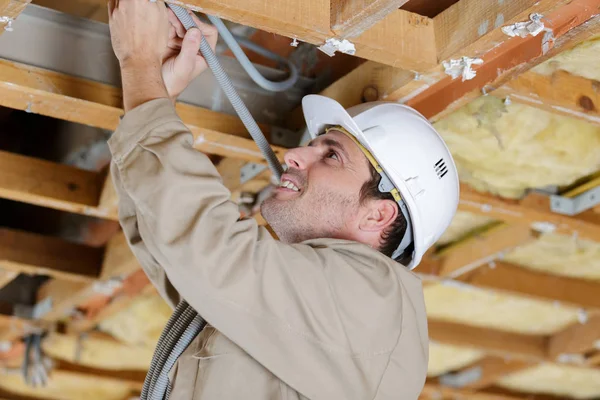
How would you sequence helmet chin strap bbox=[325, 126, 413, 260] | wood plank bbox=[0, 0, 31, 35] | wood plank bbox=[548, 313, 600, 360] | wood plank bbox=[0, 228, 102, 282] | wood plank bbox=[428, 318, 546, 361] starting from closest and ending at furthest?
1. wood plank bbox=[0, 0, 31, 35]
2. helmet chin strap bbox=[325, 126, 413, 260]
3. wood plank bbox=[0, 228, 102, 282]
4. wood plank bbox=[548, 313, 600, 360]
5. wood plank bbox=[428, 318, 546, 361]

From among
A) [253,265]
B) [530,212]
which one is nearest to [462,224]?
[530,212]

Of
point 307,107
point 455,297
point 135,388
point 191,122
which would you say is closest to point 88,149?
point 191,122

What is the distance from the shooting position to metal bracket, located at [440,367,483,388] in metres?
4.82

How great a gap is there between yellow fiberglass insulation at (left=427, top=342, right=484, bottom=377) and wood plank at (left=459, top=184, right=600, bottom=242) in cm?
157

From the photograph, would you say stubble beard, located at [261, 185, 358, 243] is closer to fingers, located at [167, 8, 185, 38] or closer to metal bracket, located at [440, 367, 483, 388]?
fingers, located at [167, 8, 185, 38]

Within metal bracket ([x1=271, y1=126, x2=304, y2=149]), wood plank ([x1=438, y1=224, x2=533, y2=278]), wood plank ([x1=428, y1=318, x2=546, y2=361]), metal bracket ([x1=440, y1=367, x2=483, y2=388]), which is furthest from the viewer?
metal bracket ([x1=440, y1=367, x2=483, y2=388])

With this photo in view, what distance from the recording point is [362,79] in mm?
2416

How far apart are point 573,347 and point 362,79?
232 cm

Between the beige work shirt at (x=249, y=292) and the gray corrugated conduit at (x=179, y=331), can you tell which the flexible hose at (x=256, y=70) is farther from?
the beige work shirt at (x=249, y=292)

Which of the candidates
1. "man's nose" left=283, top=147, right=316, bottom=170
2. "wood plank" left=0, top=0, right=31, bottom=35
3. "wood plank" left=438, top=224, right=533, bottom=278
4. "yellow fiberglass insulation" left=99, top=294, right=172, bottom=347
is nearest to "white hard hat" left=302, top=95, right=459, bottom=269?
"man's nose" left=283, top=147, right=316, bottom=170

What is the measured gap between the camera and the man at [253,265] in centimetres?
178

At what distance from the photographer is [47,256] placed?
3424 mm

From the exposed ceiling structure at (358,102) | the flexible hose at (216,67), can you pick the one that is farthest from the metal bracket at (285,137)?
the flexible hose at (216,67)

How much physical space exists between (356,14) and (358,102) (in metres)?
0.51
